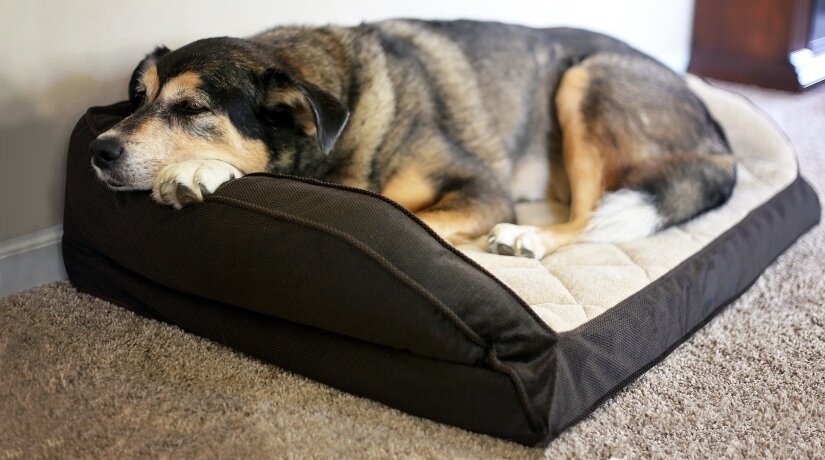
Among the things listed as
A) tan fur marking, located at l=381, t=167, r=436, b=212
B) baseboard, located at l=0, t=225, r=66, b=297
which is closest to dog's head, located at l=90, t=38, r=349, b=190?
tan fur marking, located at l=381, t=167, r=436, b=212

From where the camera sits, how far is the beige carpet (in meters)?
1.69

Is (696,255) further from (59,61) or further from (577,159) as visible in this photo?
(59,61)

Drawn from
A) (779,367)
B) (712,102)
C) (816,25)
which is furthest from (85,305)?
(816,25)

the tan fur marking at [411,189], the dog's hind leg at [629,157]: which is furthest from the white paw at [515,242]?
the tan fur marking at [411,189]

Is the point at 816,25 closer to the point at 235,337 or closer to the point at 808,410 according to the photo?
the point at 808,410

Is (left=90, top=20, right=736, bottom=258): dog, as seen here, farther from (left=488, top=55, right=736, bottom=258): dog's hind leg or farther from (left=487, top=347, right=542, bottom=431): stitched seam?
(left=487, top=347, right=542, bottom=431): stitched seam

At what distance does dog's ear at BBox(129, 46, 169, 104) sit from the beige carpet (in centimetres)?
57

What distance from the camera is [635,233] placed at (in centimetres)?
241

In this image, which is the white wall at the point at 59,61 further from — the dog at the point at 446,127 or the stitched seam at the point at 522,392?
the stitched seam at the point at 522,392

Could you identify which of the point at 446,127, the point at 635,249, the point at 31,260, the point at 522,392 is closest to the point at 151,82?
the point at 31,260

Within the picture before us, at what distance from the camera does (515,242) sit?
2.38 metres

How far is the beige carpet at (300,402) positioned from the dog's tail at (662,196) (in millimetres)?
332

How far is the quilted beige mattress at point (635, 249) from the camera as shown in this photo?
1987 millimetres

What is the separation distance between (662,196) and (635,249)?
0.23m
